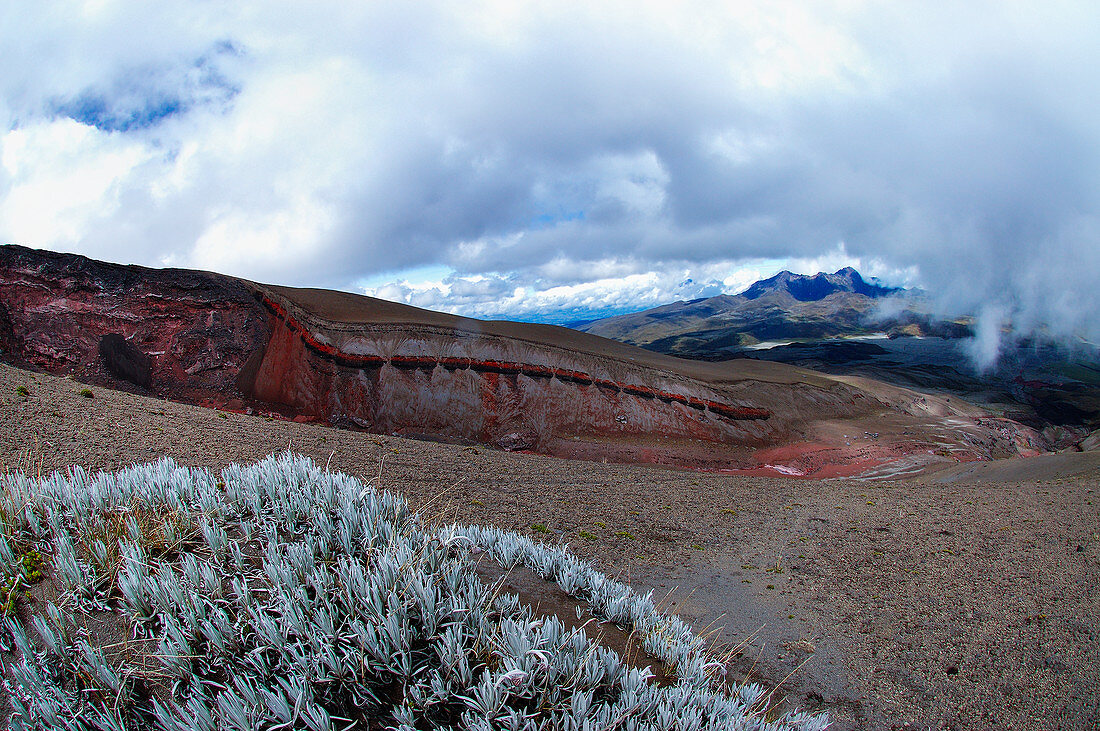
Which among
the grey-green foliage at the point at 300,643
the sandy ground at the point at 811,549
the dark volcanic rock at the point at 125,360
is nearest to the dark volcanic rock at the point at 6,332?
the dark volcanic rock at the point at 125,360

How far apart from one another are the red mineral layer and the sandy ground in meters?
8.68

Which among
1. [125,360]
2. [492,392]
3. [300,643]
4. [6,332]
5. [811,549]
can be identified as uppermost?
[6,332]

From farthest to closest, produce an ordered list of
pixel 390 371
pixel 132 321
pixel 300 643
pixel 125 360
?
pixel 390 371
pixel 132 321
pixel 125 360
pixel 300 643

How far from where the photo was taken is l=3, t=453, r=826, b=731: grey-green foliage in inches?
79.3

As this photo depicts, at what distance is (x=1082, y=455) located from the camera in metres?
15.2

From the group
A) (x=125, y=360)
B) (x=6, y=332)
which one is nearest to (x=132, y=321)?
(x=125, y=360)

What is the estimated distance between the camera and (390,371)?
21.9 meters

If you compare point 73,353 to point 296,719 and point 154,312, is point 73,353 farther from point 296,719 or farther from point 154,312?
point 296,719

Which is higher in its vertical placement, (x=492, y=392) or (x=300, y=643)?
(x=300, y=643)

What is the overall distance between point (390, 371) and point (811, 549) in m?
18.3

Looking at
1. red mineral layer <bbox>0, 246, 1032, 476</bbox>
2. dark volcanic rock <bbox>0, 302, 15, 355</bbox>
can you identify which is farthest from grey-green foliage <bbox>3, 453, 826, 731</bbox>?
dark volcanic rock <bbox>0, 302, 15, 355</bbox>

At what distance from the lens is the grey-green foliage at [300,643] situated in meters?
2.01

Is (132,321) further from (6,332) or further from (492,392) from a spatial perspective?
(492,392)

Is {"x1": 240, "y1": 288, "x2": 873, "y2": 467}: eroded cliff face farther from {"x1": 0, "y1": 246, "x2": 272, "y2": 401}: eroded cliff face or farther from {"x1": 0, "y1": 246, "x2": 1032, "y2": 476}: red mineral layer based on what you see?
{"x1": 0, "y1": 246, "x2": 272, "y2": 401}: eroded cliff face
